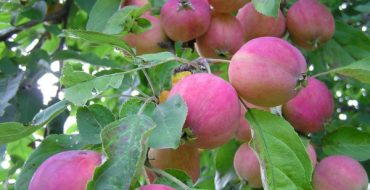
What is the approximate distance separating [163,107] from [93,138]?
210 millimetres

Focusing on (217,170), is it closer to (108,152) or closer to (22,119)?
(22,119)

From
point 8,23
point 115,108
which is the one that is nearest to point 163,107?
point 8,23

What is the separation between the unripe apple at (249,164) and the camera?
1568 millimetres

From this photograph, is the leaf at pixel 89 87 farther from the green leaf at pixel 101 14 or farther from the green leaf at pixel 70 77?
the green leaf at pixel 101 14

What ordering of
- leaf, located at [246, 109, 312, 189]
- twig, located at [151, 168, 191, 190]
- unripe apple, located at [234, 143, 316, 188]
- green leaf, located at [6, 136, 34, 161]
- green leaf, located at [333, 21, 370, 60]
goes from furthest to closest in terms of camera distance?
green leaf, located at [6, 136, 34, 161] < green leaf, located at [333, 21, 370, 60] < unripe apple, located at [234, 143, 316, 188] < leaf, located at [246, 109, 312, 189] < twig, located at [151, 168, 191, 190]

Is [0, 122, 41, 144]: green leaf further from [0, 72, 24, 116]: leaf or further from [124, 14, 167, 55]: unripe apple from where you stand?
[0, 72, 24, 116]: leaf

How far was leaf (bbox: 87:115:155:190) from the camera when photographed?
3.22 ft

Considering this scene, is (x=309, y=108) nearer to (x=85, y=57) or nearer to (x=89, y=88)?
(x=89, y=88)

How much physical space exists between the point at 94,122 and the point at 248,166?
49 centimetres

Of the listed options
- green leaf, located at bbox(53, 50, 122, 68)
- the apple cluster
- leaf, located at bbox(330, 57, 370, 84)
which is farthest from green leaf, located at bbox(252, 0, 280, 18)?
green leaf, located at bbox(53, 50, 122, 68)

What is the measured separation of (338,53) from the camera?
6.59 ft

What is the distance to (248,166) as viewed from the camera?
5.18ft

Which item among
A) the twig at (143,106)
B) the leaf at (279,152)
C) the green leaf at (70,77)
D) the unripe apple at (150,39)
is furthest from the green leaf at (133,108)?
the unripe apple at (150,39)

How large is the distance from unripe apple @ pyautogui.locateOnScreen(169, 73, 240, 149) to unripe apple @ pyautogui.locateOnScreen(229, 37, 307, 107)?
4 cm
